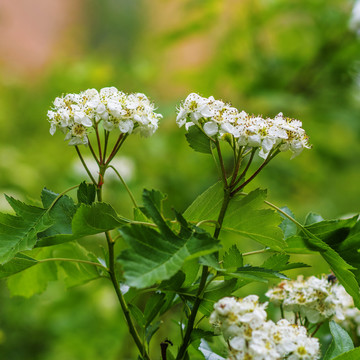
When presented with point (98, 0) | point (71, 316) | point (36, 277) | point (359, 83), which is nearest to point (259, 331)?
point (36, 277)

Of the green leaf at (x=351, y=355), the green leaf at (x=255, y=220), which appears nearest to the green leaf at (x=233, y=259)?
the green leaf at (x=255, y=220)

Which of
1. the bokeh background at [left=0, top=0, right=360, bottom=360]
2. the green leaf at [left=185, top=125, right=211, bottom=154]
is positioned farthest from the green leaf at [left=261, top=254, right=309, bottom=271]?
the bokeh background at [left=0, top=0, right=360, bottom=360]

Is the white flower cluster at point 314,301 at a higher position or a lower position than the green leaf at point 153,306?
lower

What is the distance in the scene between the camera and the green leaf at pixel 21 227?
0.48 m

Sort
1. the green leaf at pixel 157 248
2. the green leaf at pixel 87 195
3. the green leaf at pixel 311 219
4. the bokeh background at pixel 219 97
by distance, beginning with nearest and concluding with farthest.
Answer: the green leaf at pixel 157 248, the green leaf at pixel 87 195, the green leaf at pixel 311 219, the bokeh background at pixel 219 97

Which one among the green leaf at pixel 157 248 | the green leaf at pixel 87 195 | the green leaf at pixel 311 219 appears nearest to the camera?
the green leaf at pixel 157 248

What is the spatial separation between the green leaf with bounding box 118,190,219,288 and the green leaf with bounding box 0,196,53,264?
116 millimetres

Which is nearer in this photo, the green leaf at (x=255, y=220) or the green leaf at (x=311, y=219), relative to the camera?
the green leaf at (x=255, y=220)

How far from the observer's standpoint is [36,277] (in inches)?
25.2

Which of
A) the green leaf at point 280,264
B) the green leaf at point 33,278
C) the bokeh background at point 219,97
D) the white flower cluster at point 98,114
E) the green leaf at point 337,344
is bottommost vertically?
the green leaf at point 337,344

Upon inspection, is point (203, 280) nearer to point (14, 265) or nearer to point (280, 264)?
point (280, 264)

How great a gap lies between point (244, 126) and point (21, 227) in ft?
0.79

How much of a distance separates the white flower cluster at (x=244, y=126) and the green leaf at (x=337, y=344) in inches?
8.3

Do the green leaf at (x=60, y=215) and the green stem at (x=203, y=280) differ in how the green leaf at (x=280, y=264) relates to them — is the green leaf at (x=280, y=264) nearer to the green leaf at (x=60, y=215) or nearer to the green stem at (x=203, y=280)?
the green stem at (x=203, y=280)
